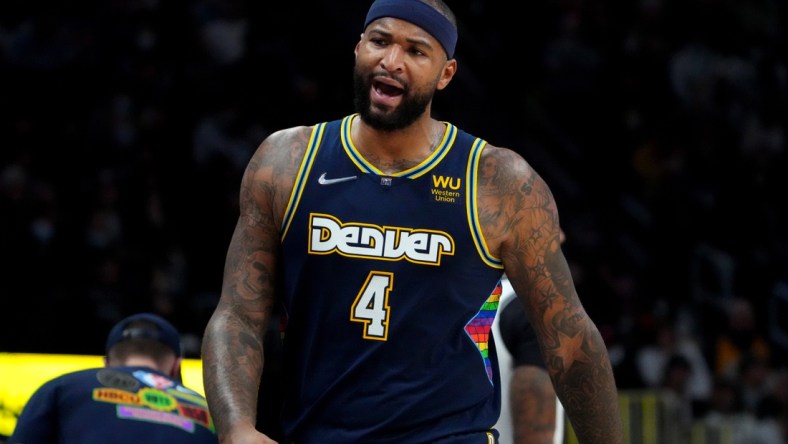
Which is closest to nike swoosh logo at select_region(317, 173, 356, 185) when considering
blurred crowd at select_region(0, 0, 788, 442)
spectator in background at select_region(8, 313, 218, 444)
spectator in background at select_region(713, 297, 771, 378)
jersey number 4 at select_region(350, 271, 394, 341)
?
jersey number 4 at select_region(350, 271, 394, 341)

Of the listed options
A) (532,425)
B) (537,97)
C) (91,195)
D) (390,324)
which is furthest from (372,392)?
(537,97)

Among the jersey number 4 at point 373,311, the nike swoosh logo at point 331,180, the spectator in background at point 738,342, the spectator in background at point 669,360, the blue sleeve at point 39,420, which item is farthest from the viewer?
the spectator in background at point 738,342

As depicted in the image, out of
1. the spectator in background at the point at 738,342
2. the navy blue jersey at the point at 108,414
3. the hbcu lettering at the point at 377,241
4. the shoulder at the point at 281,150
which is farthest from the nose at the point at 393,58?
the spectator in background at the point at 738,342

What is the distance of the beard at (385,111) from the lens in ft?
12.2

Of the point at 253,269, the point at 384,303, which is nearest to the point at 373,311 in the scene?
the point at 384,303

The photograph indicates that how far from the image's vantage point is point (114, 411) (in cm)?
527

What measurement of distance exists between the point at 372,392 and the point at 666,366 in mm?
8065

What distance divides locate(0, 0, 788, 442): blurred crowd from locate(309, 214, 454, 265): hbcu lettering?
6158 mm

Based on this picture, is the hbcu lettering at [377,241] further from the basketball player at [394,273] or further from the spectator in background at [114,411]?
the spectator in background at [114,411]

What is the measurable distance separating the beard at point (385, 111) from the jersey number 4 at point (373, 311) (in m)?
0.44

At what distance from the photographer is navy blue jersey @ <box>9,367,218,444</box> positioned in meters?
5.19

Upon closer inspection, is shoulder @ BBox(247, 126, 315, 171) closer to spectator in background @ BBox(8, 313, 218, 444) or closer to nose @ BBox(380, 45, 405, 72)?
nose @ BBox(380, 45, 405, 72)

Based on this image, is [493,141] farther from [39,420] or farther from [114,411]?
[39,420]

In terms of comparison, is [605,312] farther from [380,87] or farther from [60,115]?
[380,87]
